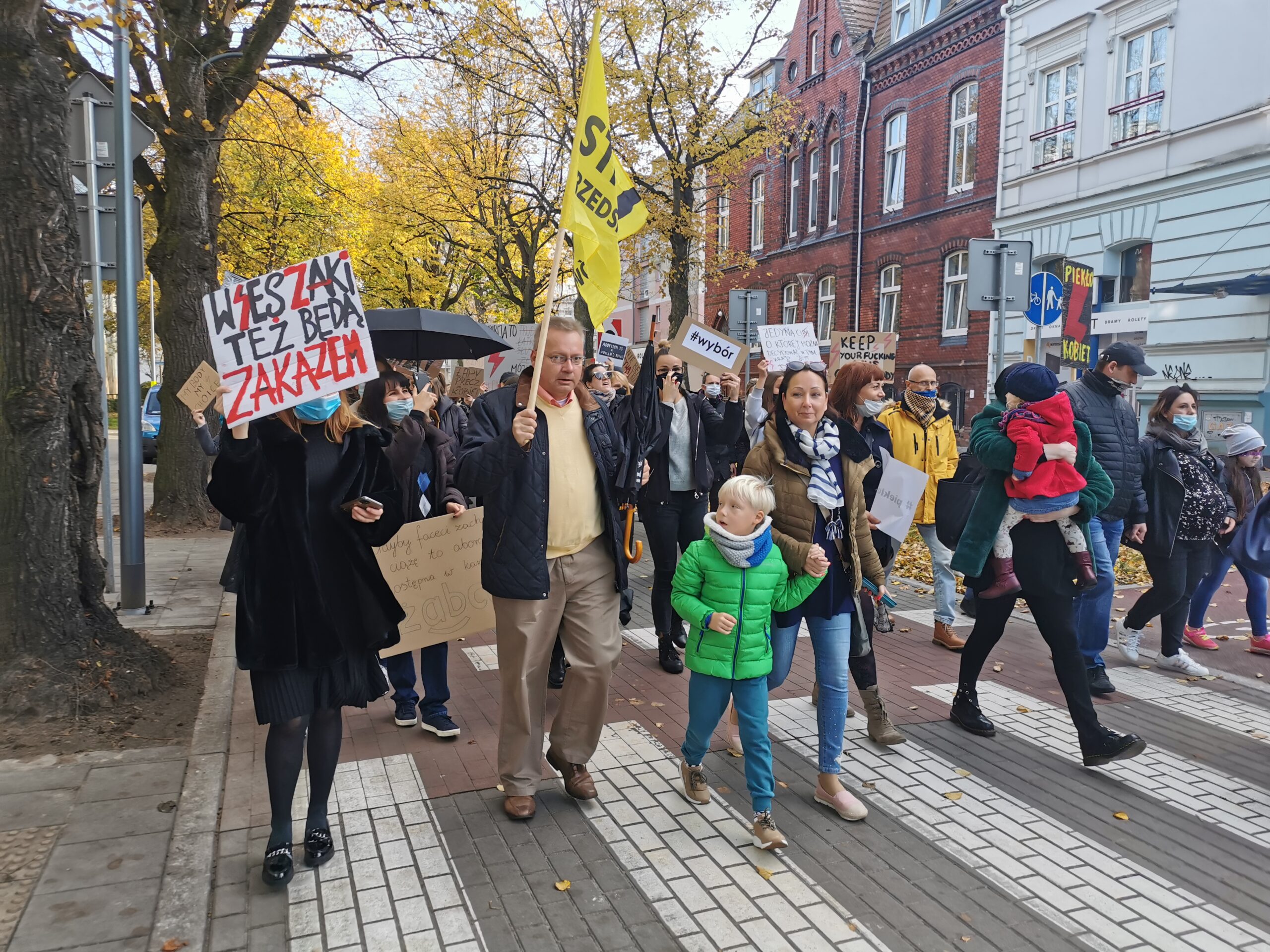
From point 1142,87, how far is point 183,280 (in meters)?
18.0

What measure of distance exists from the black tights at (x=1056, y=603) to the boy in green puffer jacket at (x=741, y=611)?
1.50m

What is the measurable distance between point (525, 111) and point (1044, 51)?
11597mm

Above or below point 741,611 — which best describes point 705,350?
above

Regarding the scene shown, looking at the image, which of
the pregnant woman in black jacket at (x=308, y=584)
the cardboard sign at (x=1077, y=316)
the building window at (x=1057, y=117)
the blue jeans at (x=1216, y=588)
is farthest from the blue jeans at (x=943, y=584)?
the building window at (x=1057, y=117)

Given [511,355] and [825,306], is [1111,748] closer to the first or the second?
[511,355]

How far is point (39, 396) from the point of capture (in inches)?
205

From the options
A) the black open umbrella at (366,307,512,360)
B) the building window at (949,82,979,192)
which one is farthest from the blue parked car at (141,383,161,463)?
the building window at (949,82,979,192)

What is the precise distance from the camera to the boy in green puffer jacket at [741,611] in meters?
3.95

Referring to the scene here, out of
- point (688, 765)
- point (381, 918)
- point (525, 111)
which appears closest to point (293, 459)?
point (381, 918)

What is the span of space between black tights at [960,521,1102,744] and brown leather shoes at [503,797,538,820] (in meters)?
2.67

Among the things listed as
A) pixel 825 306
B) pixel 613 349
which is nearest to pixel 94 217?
pixel 613 349

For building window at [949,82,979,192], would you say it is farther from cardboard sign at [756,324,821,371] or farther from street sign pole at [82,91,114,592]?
street sign pole at [82,91,114,592]

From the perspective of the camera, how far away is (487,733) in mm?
5238

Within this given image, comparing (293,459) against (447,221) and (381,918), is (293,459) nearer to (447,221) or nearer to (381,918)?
(381,918)
